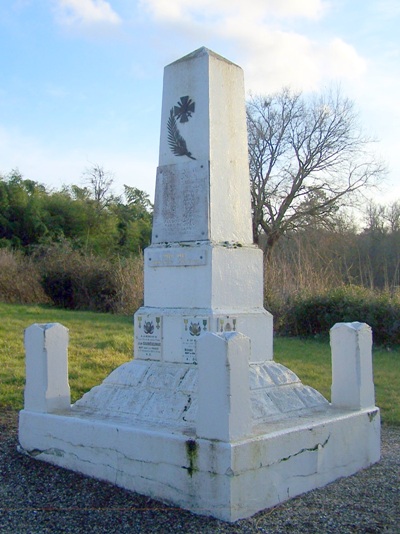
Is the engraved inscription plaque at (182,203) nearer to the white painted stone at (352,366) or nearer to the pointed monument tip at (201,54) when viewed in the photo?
the pointed monument tip at (201,54)

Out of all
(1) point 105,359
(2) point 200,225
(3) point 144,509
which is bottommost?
(3) point 144,509

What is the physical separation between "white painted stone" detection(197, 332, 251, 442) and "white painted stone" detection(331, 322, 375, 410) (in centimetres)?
171

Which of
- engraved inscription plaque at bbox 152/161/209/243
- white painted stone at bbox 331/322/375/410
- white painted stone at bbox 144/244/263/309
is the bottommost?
white painted stone at bbox 331/322/375/410

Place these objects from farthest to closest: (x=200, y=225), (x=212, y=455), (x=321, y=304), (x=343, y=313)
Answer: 1. (x=321, y=304)
2. (x=343, y=313)
3. (x=200, y=225)
4. (x=212, y=455)

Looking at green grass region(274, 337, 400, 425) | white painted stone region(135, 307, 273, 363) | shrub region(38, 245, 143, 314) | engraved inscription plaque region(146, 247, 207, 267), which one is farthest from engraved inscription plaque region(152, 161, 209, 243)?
shrub region(38, 245, 143, 314)

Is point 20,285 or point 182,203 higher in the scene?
point 182,203

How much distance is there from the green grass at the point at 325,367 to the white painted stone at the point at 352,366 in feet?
8.09

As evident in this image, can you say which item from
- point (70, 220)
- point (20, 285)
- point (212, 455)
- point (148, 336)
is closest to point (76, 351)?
point (148, 336)

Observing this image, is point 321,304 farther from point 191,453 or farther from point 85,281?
point 191,453

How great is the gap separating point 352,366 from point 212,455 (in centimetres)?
209

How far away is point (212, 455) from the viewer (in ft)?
15.4

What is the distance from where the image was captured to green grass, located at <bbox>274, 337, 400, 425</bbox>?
9539 millimetres

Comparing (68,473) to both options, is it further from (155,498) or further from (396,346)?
(396,346)

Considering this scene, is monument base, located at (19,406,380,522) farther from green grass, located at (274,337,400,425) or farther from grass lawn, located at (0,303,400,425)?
green grass, located at (274,337,400,425)
